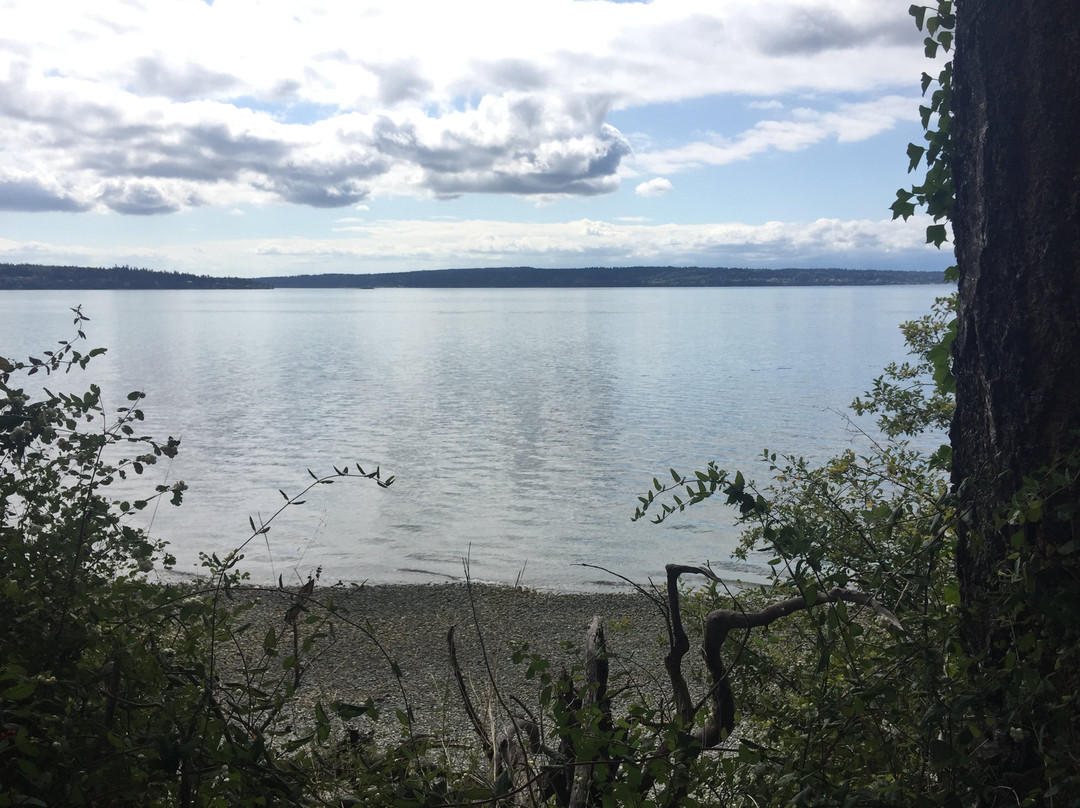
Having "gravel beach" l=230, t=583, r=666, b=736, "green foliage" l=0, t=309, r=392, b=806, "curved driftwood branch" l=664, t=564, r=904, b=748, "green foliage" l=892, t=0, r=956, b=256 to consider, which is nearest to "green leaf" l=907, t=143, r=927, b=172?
"green foliage" l=892, t=0, r=956, b=256

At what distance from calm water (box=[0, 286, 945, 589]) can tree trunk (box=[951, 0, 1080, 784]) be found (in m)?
1.55

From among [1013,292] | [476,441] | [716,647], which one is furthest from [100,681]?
[476,441]

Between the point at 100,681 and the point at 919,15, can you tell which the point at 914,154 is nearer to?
the point at 919,15

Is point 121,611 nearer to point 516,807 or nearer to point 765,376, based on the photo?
A: point 516,807

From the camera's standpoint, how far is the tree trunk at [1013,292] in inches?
102

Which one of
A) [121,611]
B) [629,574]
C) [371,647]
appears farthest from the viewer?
[629,574]

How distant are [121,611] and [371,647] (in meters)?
9.86

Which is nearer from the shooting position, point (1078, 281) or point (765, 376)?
point (1078, 281)

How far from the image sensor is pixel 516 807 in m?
2.71

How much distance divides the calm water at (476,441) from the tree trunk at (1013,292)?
155 centimetres

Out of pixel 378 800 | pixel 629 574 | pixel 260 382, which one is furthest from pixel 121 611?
pixel 260 382

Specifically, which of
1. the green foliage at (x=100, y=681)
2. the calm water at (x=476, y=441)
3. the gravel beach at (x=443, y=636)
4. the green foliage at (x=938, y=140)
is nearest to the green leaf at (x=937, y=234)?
the green foliage at (x=938, y=140)

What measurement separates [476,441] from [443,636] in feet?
62.1

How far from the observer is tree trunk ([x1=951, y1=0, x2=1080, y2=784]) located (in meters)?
2.59
